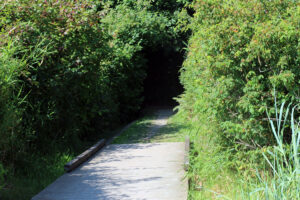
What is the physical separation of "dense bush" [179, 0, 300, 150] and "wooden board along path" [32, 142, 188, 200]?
116 cm

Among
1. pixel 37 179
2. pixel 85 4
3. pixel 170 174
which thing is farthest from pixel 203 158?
pixel 85 4

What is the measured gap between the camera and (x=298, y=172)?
3156 millimetres

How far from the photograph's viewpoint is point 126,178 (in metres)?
6.07

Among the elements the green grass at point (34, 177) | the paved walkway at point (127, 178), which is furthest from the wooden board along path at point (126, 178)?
the green grass at point (34, 177)

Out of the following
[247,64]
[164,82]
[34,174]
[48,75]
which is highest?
[48,75]

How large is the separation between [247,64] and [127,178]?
105 inches

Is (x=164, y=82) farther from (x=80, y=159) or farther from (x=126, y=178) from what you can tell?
(x=126, y=178)

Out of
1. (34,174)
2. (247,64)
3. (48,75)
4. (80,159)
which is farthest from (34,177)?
(247,64)

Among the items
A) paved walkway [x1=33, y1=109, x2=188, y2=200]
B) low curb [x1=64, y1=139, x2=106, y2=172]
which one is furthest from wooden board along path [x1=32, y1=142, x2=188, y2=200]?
low curb [x1=64, y1=139, x2=106, y2=172]

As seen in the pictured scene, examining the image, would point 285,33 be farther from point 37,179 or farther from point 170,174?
point 37,179

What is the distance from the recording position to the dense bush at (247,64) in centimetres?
505

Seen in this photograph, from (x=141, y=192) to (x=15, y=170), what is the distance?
241 centimetres

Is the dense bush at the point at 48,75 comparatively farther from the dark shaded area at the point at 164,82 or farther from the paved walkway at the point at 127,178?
the dark shaded area at the point at 164,82

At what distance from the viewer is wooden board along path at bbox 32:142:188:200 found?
5.27 meters
